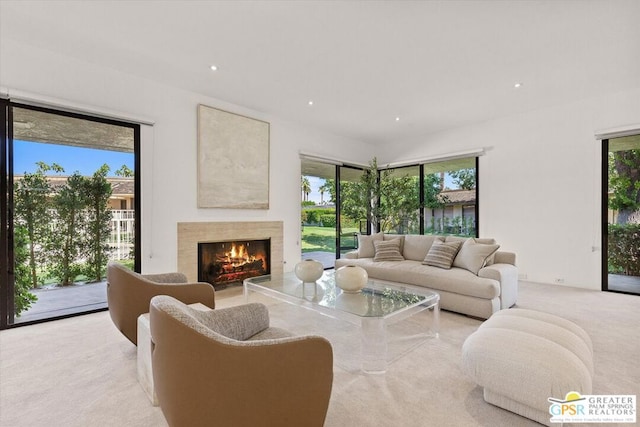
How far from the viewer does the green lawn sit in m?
5.65

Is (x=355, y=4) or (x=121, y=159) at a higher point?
(x=355, y=4)

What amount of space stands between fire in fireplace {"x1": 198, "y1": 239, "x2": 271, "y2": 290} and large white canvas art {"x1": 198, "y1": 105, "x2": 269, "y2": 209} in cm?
60

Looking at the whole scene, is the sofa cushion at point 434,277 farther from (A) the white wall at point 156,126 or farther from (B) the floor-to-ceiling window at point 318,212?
(A) the white wall at point 156,126

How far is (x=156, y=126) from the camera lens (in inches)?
150

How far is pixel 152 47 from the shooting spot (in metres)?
2.97

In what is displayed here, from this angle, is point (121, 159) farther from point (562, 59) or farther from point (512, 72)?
point (562, 59)

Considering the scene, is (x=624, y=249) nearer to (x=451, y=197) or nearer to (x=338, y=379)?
(x=451, y=197)

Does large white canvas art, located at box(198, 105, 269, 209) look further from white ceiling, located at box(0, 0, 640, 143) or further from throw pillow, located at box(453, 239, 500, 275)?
throw pillow, located at box(453, 239, 500, 275)

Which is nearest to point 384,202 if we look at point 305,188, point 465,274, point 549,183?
point 305,188

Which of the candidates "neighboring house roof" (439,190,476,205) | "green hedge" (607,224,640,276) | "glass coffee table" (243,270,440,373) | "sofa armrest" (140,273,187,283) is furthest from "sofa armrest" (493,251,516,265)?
"sofa armrest" (140,273,187,283)

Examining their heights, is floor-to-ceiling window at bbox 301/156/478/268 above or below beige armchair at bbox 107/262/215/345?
above

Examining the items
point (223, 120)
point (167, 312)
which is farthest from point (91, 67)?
point (167, 312)

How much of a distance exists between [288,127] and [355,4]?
304 cm

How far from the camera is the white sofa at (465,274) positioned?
3.13 meters
